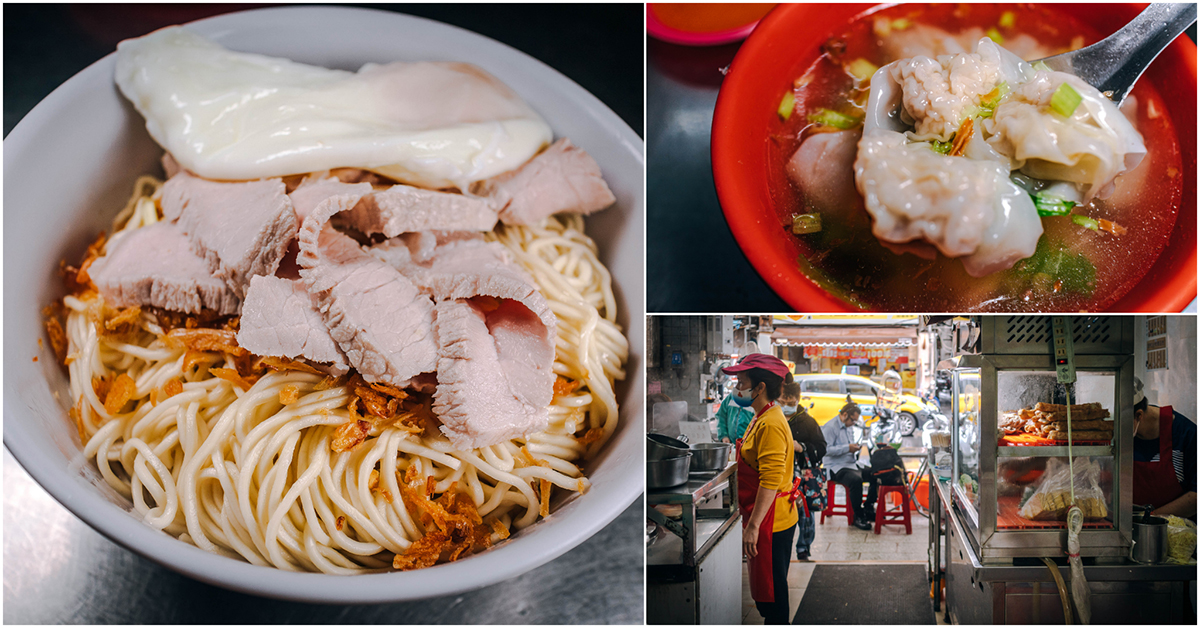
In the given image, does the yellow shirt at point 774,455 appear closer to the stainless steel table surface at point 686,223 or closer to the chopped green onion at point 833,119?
the stainless steel table surface at point 686,223

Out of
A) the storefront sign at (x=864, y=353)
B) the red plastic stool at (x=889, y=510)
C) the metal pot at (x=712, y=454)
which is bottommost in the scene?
the red plastic stool at (x=889, y=510)

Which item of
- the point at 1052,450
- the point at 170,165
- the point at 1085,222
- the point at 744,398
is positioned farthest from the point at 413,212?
the point at 1052,450

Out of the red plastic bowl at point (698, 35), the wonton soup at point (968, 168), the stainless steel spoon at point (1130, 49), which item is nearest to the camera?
the wonton soup at point (968, 168)

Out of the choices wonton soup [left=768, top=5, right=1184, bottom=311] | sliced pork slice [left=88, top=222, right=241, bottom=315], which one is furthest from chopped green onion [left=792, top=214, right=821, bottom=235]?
sliced pork slice [left=88, top=222, right=241, bottom=315]

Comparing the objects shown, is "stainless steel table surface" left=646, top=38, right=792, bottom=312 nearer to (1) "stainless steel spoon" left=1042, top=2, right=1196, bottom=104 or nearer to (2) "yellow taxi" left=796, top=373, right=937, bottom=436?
(2) "yellow taxi" left=796, top=373, right=937, bottom=436

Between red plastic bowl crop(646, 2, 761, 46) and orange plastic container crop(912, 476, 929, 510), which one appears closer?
orange plastic container crop(912, 476, 929, 510)

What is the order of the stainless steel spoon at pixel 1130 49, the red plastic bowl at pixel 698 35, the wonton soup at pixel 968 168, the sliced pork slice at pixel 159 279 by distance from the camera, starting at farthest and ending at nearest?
the red plastic bowl at pixel 698 35
the sliced pork slice at pixel 159 279
the stainless steel spoon at pixel 1130 49
the wonton soup at pixel 968 168

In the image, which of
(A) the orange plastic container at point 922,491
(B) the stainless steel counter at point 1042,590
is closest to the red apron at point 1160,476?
(B) the stainless steel counter at point 1042,590
